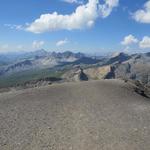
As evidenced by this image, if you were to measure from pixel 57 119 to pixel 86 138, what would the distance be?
6322mm

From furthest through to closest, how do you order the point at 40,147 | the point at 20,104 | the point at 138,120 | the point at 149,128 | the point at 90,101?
the point at 90,101 < the point at 20,104 < the point at 138,120 < the point at 149,128 < the point at 40,147

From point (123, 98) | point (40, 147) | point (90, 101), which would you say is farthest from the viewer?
point (123, 98)

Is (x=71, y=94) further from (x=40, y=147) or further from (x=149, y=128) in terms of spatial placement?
(x=40, y=147)

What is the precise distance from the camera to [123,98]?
1678 inches

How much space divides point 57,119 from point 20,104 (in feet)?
24.2

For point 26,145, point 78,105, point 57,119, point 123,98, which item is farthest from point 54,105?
point 26,145

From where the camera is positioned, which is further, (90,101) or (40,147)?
(90,101)

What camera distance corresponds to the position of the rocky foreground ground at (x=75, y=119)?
25109 mm

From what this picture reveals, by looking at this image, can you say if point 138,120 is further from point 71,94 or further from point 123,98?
point 71,94

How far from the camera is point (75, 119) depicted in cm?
3181

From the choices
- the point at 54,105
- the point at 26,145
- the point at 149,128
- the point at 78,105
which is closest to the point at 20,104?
the point at 54,105

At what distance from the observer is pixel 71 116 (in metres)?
32.9

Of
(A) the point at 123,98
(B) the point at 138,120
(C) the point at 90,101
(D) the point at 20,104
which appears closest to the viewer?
(B) the point at 138,120

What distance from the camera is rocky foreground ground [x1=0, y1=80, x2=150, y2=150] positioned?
2511 cm
